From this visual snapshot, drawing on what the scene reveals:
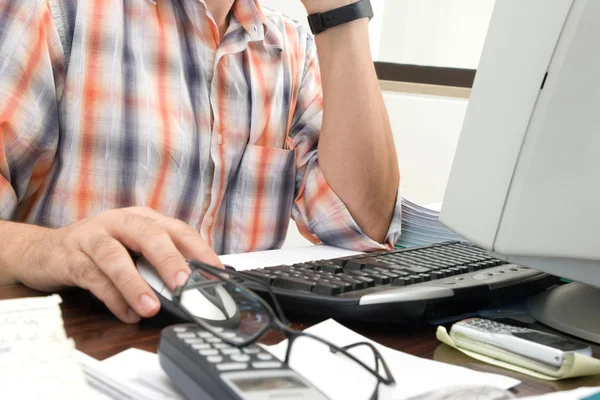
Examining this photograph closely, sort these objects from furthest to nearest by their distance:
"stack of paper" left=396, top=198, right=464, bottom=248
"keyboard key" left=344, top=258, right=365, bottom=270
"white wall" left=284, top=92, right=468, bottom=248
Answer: "white wall" left=284, top=92, right=468, bottom=248, "stack of paper" left=396, top=198, right=464, bottom=248, "keyboard key" left=344, top=258, right=365, bottom=270

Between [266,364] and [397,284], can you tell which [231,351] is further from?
[397,284]

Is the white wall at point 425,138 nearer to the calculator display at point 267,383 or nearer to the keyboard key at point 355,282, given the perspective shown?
the keyboard key at point 355,282

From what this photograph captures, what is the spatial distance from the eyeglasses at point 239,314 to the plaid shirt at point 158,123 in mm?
463

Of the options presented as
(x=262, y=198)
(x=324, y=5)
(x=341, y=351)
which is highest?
(x=324, y=5)

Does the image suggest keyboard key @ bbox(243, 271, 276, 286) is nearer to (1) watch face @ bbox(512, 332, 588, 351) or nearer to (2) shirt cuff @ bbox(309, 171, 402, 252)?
(1) watch face @ bbox(512, 332, 588, 351)

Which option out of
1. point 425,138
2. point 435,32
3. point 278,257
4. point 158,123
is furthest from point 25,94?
point 435,32

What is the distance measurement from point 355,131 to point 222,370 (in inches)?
29.9

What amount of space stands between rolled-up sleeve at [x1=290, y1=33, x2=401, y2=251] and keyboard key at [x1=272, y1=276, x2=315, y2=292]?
0.43 m

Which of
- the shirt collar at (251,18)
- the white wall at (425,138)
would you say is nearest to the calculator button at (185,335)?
the shirt collar at (251,18)

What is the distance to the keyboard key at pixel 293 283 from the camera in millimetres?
567

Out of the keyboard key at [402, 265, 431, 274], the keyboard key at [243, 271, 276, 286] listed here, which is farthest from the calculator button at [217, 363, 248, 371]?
the keyboard key at [402, 265, 431, 274]

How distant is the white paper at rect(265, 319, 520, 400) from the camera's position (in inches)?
16.4

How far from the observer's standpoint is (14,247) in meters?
0.62

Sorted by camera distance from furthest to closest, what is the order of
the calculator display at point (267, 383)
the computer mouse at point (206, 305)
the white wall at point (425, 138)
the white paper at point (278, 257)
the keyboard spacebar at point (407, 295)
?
1. the white wall at point (425, 138)
2. the white paper at point (278, 257)
3. the keyboard spacebar at point (407, 295)
4. the computer mouse at point (206, 305)
5. the calculator display at point (267, 383)
